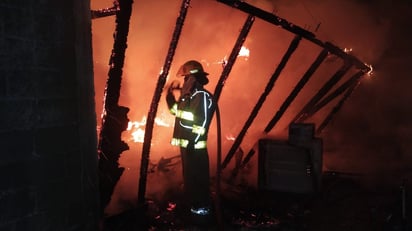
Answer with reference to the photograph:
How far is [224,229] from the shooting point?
5.56 meters

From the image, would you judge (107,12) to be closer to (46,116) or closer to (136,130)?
(46,116)

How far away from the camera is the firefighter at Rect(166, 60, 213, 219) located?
5785 millimetres

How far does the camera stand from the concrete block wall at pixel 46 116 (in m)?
3.30

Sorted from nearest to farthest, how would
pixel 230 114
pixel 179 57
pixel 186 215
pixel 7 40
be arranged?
pixel 7 40, pixel 186 215, pixel 179 57, pixel 230 114

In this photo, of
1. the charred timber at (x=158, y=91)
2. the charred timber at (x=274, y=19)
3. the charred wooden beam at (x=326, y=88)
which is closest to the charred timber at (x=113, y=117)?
the charred timber at (x=158, y=91)

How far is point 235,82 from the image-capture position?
10.3 metres

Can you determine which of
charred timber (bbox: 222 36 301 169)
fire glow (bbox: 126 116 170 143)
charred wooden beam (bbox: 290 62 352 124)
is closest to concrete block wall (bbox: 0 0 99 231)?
charred timber (bbox: 222 36 301 169)

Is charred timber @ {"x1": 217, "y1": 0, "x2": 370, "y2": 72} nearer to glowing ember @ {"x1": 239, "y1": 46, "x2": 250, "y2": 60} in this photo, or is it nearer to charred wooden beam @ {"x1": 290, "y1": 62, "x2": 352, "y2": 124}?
charred wooden beam @ {"x1": 290, "y1": 62, "x2": 352, "y2": 124}

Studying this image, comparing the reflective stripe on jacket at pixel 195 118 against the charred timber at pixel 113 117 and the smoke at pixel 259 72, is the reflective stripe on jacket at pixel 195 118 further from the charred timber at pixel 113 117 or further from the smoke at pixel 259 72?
the smoke at pixel 259 72

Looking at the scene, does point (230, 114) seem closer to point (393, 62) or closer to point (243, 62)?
point (243, 62)

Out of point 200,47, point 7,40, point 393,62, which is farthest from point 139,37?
point 393,62

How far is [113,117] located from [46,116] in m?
1.42

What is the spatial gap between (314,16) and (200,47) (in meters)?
4.76

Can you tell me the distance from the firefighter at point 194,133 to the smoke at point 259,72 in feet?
3.68
